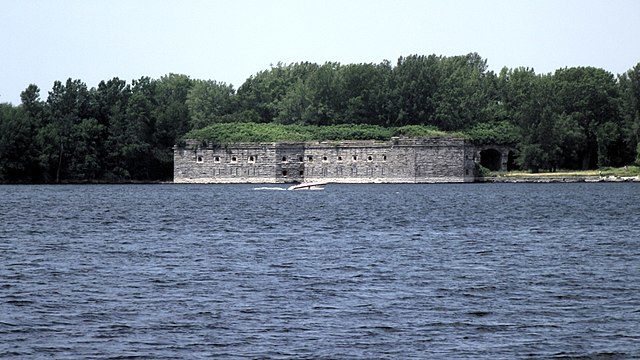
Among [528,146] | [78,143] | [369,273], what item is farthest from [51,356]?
[78,143]

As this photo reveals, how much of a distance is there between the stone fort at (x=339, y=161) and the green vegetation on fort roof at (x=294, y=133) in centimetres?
111

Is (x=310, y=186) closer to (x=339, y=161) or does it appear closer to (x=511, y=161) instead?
(x=339, y=161)

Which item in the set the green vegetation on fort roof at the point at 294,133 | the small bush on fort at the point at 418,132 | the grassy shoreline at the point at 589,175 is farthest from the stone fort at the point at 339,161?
the grassy shoreline at the point at 589,175

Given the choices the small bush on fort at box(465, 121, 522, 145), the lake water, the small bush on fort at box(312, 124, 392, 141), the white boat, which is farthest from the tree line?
the lake water

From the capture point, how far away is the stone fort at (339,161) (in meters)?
Answer: 99.8

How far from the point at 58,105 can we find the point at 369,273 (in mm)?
92542

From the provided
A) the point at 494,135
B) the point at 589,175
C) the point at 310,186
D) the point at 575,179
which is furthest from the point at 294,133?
the point at 589,175

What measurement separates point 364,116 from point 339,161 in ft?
40.6

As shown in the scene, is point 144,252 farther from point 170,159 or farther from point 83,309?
point 170,159

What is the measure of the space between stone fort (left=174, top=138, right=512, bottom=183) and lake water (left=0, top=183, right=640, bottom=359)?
4746 cm

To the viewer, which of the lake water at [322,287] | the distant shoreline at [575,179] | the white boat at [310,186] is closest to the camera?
the lake water at [322,287]

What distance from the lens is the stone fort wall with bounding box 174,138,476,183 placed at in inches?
3927

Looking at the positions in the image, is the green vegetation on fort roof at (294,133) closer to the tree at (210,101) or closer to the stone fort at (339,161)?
the stone fort at (339,161)

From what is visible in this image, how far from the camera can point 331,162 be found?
10406cm
